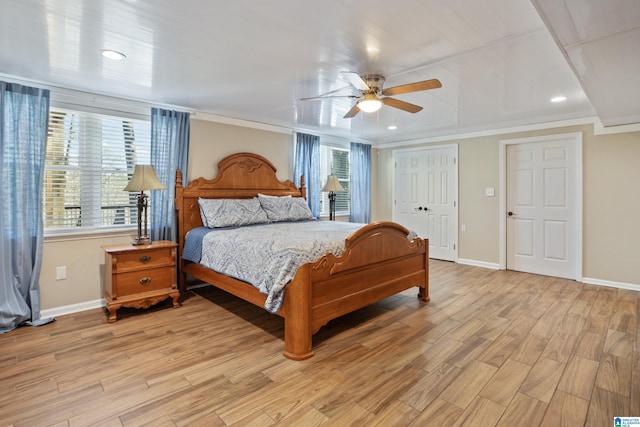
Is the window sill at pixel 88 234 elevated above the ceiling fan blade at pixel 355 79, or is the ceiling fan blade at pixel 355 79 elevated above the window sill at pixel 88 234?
the ceiling fan blade at pixel 355 79

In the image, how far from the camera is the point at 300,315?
2.39 metres

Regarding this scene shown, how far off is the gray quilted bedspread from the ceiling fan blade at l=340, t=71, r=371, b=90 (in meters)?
1.29

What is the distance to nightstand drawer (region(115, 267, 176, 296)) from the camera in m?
3.16

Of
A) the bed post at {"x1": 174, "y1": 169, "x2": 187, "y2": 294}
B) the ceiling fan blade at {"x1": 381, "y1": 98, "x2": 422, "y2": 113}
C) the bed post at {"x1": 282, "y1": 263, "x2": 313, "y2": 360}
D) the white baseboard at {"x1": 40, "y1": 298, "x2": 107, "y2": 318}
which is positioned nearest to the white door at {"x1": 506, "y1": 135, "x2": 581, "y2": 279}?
the ceiling fan blade at {"x1": 381, "y1": 98, "x2": 422, "y2": 113}

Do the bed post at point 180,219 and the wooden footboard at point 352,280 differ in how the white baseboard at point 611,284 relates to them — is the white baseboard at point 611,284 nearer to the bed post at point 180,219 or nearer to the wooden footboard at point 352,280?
the wooden footboard at point 352,280

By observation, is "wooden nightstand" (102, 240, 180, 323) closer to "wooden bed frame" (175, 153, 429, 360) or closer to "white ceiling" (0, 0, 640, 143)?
"wooden bed frame" (175, 153, 429, 360)

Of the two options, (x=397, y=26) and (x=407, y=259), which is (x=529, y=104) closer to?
(x=407, y=259)

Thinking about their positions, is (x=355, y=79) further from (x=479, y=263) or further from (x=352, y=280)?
(x=479, y=263)

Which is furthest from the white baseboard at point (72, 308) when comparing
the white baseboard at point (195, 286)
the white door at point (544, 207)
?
the white door at point (544, 207)

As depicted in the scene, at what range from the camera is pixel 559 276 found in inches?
185

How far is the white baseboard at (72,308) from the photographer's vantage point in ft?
10.6

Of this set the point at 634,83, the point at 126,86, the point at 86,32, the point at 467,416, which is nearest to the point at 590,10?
the point at 634,83

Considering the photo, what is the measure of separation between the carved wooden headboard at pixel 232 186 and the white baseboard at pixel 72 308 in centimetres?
93

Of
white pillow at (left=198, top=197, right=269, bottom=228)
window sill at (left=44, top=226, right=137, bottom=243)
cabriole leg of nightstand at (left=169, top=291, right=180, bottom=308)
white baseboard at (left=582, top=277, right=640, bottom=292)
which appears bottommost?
cabriole leg of nightstand at (left=169, top=291, right=180, bottom=308)
